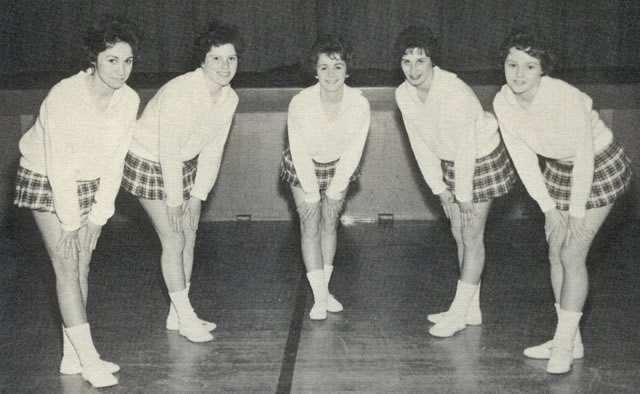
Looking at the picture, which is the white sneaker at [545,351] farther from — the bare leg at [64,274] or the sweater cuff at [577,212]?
the bare leg at [64,274]

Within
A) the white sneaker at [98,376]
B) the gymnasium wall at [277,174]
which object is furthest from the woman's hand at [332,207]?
the gymnasium wall at [277,174]

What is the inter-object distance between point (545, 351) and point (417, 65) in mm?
1047

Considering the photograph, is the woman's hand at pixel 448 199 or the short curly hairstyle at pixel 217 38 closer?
the short curly hairstyle at pixel 217 38

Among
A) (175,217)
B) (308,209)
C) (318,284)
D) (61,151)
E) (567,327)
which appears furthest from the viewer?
(318,284)

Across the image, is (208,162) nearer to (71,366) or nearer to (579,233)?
(71,366)

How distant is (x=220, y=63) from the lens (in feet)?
9.96

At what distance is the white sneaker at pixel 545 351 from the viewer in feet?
9.89

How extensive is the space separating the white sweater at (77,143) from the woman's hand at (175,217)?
0.92 feet

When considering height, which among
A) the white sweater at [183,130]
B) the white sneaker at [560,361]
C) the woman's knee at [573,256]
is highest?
the white sweater at [183,130]

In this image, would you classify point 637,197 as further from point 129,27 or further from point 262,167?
point 129,27

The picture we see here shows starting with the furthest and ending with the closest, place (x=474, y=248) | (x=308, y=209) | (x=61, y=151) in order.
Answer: (x=308, y=209) < (x=474, y=248) < (x=61, y=151)

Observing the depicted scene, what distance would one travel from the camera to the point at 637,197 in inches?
192

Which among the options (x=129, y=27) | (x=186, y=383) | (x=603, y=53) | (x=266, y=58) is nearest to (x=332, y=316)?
(x=186, y=383)

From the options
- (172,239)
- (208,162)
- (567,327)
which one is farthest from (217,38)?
(567,327)
